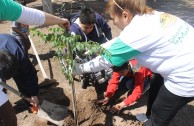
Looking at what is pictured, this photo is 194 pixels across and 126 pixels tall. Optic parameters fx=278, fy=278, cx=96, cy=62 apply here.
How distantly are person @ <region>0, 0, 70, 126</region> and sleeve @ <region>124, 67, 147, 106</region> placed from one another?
147cm

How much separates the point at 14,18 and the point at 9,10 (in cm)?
12

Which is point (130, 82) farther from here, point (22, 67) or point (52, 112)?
point (22, 67)

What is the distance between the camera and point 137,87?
3.98 meters

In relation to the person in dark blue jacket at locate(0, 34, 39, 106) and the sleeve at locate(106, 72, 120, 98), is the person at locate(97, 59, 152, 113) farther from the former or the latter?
the person in dark blue jacket at locate(0, 34, 39, 106)

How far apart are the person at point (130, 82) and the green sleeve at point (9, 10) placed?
168cm

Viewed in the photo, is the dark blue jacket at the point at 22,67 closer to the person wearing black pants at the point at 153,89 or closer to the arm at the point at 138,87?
the arm at the point at 138,87

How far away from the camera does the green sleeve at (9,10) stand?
7.97 ft

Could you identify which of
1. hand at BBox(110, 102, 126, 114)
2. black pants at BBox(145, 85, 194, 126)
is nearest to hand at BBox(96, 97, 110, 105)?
hand at BBox(110, 102, 126, 114)

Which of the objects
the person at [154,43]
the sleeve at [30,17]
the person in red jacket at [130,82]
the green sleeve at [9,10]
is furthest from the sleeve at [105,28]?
the green sleeve at [9,10]

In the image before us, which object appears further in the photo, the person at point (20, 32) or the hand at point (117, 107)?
the person at point (20, 32)

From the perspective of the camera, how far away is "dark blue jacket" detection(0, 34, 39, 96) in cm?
343

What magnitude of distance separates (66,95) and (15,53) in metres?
1.31

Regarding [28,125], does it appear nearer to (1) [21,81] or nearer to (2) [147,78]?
(1) [21,81]

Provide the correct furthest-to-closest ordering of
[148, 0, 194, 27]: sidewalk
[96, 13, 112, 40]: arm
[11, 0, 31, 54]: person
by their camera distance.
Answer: [148, 0, 194, 27]: sidewalk, [11, 0, 31, 54]: person, [96, 13, 112, 40]: arm
